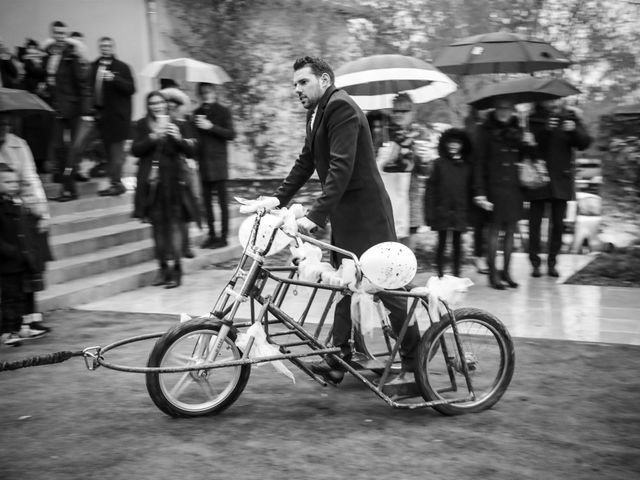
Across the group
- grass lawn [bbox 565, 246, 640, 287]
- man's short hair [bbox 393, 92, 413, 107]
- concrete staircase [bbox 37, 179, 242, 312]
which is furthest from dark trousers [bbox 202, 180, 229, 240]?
grass lawn [bbox 565, 246, 640, 287]

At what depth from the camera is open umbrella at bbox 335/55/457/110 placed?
30.2 feet

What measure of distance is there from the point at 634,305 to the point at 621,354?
1729 millimetres

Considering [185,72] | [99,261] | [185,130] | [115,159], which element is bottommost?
[99,261]

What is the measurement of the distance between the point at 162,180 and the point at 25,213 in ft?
7.09

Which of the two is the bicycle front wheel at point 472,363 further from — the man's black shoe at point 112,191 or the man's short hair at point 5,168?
the man's black shoe at point 112,191

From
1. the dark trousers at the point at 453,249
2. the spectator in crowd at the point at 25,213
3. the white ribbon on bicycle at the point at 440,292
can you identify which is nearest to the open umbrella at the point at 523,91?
the dark trousers at the point at 453,249

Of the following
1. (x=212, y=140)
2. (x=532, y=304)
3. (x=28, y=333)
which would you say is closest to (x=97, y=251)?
(x=212, y=140)

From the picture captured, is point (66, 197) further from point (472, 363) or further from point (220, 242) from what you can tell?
point (472, 363)

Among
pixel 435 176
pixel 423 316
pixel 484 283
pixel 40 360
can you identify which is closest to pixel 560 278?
pixel 484 283

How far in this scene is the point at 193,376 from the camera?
4.69m

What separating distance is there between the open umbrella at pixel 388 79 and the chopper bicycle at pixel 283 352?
15.2 ft

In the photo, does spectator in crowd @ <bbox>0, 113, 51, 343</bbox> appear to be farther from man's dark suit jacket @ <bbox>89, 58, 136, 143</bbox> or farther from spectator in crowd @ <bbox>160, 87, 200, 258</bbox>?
man's dark suit jacket @ <bbox>89, 58, 136, 143</bbox>

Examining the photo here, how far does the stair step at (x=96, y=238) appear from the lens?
9117 millimetres

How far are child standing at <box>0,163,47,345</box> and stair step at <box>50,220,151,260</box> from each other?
7.24 ft
